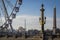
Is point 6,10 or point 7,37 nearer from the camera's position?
point 7,37

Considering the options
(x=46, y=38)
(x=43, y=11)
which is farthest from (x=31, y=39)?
(x=43, y=11)

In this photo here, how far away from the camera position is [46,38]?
32.0 metres

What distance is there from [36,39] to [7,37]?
6759 mm

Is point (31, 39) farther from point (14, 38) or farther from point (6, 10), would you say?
point (6, 10)

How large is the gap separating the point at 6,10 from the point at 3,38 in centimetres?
2778

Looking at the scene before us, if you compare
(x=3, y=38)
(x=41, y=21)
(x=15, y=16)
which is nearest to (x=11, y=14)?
(x=15, y=16)

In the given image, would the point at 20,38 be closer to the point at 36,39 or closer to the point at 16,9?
the point at 36,39

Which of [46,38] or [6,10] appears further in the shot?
[6,10]

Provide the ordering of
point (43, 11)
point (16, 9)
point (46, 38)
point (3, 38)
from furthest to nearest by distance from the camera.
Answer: point (16, 9) < point (3, 38) < point (43, 11) < point (46, 38)

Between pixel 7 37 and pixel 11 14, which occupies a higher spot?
pixel 11 14

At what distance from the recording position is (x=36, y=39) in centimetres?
3331

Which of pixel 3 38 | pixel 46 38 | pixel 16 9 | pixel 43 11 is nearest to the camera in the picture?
pixel 46 38

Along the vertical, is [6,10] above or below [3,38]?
above

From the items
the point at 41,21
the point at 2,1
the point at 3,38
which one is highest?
the point at 2,1
